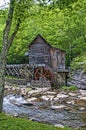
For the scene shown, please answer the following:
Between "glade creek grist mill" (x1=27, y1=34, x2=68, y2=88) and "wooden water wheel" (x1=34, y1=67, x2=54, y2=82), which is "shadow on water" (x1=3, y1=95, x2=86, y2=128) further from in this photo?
"wooden water wheel" (x1=34, y1=67, x2=54, y2=82)

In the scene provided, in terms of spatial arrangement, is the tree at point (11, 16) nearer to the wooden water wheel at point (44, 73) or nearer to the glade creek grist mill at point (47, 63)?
the glade creek grist mill at point (47, 63)

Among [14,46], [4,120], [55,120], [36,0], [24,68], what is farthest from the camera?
[14,46]

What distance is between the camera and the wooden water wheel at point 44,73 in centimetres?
3328

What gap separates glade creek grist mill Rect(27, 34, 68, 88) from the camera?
3322cm

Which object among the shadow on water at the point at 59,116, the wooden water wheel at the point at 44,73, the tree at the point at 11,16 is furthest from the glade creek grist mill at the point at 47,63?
the tree at the point at 11,16

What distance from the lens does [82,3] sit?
336 inches

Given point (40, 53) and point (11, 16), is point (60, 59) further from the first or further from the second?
point (11, 16)

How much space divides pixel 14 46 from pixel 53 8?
3425cm

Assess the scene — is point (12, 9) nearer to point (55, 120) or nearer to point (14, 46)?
point (55, 120)

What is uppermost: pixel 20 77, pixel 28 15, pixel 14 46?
pixel 28 15

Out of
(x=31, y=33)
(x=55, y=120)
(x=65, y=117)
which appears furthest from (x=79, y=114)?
(x=31, y=33)

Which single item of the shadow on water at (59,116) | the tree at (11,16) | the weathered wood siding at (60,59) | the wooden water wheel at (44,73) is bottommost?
the wooden water wheel at (44,73)

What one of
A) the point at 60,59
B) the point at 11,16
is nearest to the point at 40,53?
the point at 60,59

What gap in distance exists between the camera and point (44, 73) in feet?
112
